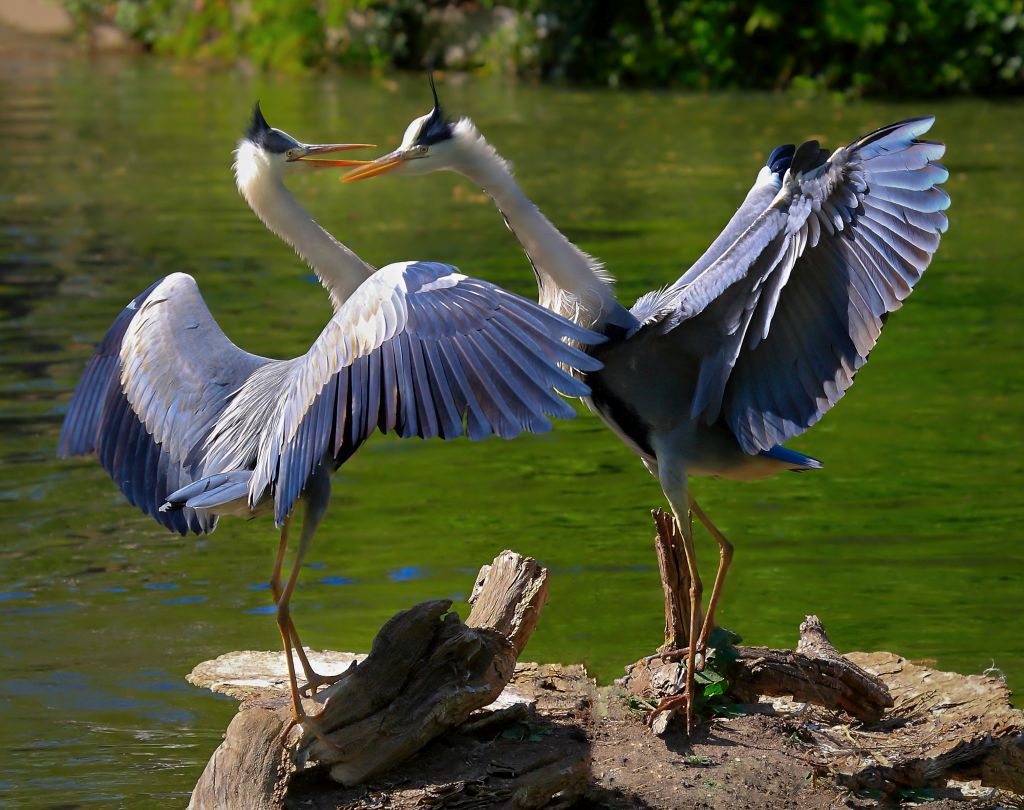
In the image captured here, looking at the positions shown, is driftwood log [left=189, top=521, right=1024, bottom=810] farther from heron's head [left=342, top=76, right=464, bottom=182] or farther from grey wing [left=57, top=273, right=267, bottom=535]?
heron's head [left=342, top=76, right=464, bottom=182]

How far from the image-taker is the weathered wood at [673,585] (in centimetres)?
536

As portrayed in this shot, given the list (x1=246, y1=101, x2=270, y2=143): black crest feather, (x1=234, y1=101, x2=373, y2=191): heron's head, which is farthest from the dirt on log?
(x1=246, y1=101, x2=270, y2=143): black crest feather

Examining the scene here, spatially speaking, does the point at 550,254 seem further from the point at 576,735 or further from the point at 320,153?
the point at 576,735

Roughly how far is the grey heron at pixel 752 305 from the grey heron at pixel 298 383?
0.38 metres

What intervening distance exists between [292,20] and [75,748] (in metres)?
22.9

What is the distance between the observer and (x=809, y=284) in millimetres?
5031

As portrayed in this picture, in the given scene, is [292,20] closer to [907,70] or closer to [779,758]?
[907,70]

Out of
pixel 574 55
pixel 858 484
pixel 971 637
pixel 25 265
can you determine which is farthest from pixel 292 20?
pixel 971 637

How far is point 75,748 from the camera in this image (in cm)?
578

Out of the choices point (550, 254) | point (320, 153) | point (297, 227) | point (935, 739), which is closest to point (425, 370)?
point (550, 254)

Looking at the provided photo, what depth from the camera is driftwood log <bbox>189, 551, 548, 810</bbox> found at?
4.50m

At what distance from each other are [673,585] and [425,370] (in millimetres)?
1403

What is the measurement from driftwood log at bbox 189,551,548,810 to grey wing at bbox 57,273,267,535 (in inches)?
37.1

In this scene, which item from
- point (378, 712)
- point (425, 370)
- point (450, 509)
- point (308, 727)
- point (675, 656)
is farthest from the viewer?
point (450, 509)
